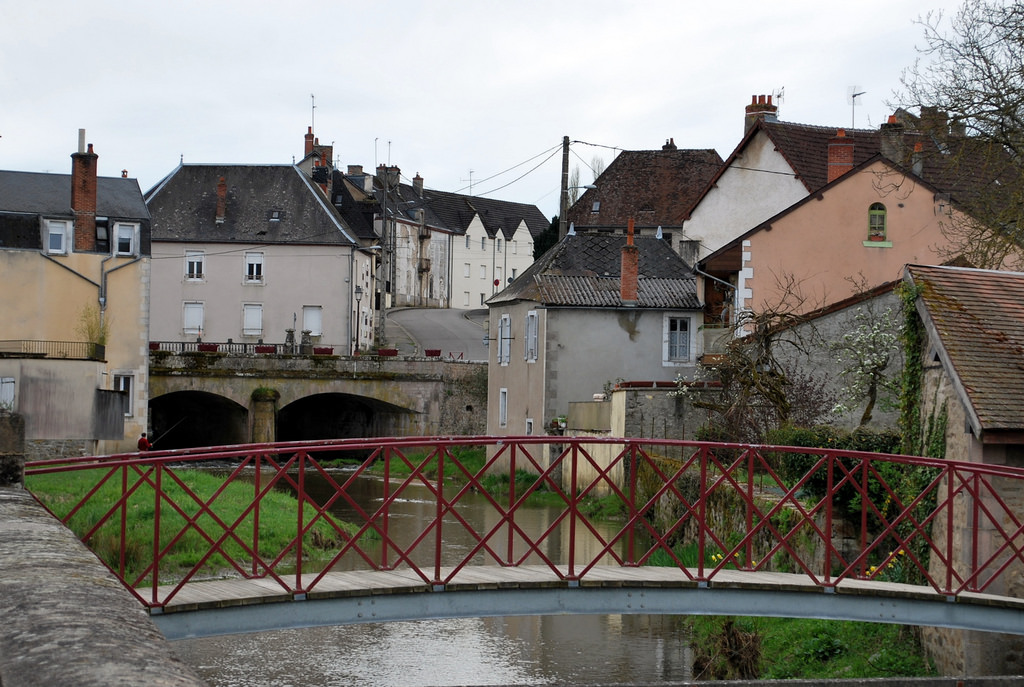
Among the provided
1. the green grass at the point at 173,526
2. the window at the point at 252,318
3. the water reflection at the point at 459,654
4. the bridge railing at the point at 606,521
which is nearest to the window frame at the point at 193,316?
A: the window at the point at 252,318

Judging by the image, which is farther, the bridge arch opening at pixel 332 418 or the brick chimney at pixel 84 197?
the bridge arch opening at pixel 332 418

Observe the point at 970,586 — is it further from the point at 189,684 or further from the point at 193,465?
the point at 193,465

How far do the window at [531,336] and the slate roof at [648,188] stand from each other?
13.8 meters

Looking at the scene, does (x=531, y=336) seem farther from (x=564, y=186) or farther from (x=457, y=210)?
(x=457, y=210)

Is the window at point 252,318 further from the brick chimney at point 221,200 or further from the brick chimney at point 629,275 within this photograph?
the brick chimney at point 629,275

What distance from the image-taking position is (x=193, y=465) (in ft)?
129

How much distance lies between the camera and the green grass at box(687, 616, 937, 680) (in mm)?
12281

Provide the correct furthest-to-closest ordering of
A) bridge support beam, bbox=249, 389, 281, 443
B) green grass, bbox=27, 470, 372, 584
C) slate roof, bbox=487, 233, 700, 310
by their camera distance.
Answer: bridge support beam, bbox=249, 389, 281, 443 → slate roof, bbox=487, 233, 700, 310 → green grass, bbox=27, 470, 372, 584

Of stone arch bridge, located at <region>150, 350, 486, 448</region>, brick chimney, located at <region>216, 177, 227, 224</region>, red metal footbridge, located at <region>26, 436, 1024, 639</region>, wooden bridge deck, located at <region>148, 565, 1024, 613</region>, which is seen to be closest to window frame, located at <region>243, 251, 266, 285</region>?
brick chimney, located at <region>216, 177, 227, 224</region>

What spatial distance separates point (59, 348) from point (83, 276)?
7.34 ft

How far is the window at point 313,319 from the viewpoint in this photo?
46.4 m

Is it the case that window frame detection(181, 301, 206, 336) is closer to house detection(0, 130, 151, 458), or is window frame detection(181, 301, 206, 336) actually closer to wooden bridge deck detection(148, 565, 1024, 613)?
A: house detection(0, 130, 151, 458)

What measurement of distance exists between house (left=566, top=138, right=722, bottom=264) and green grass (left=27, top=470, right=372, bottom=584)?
21.6 m

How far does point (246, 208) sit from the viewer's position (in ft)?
156
